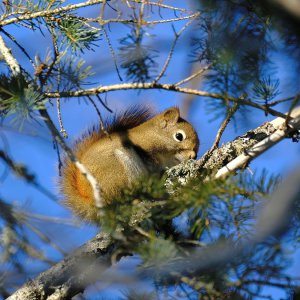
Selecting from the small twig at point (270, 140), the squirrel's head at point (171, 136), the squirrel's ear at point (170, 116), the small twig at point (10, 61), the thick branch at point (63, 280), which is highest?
the squirrel's ear at point (170, 116)

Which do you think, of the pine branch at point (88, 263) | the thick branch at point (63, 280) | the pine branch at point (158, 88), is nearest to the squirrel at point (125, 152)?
the pine branch at point (88, 263)

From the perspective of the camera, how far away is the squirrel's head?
3.58 metres

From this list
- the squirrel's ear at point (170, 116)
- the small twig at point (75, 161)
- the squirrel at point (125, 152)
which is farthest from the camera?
the squirrel's ear at point (170, 116)

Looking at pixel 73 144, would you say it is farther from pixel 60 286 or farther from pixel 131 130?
pixel 60 286

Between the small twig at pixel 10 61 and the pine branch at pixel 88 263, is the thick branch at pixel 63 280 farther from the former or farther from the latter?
the small twig at pixel 10 61

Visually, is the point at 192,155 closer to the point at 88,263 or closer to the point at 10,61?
the point at 88,263

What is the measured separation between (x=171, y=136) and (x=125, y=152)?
21.9 inches

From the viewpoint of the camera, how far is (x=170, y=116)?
3695 millimetres

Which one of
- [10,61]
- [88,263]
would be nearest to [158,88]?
[10,61]

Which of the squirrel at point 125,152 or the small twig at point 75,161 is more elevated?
the squirrel at point 125,152

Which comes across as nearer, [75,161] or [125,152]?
[75,161]

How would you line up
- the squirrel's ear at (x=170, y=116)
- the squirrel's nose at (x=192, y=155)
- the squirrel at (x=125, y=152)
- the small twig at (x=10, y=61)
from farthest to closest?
the squirrel's ear at (x=170, y=116) → the squirrel's nose at (x=192, y=155) → the squirrel at (x=125, y=152) → the small twig at (x=10, y=61)

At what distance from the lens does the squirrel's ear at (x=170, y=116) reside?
3.67 metres

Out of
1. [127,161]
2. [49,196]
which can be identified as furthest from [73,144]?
[49,196]
